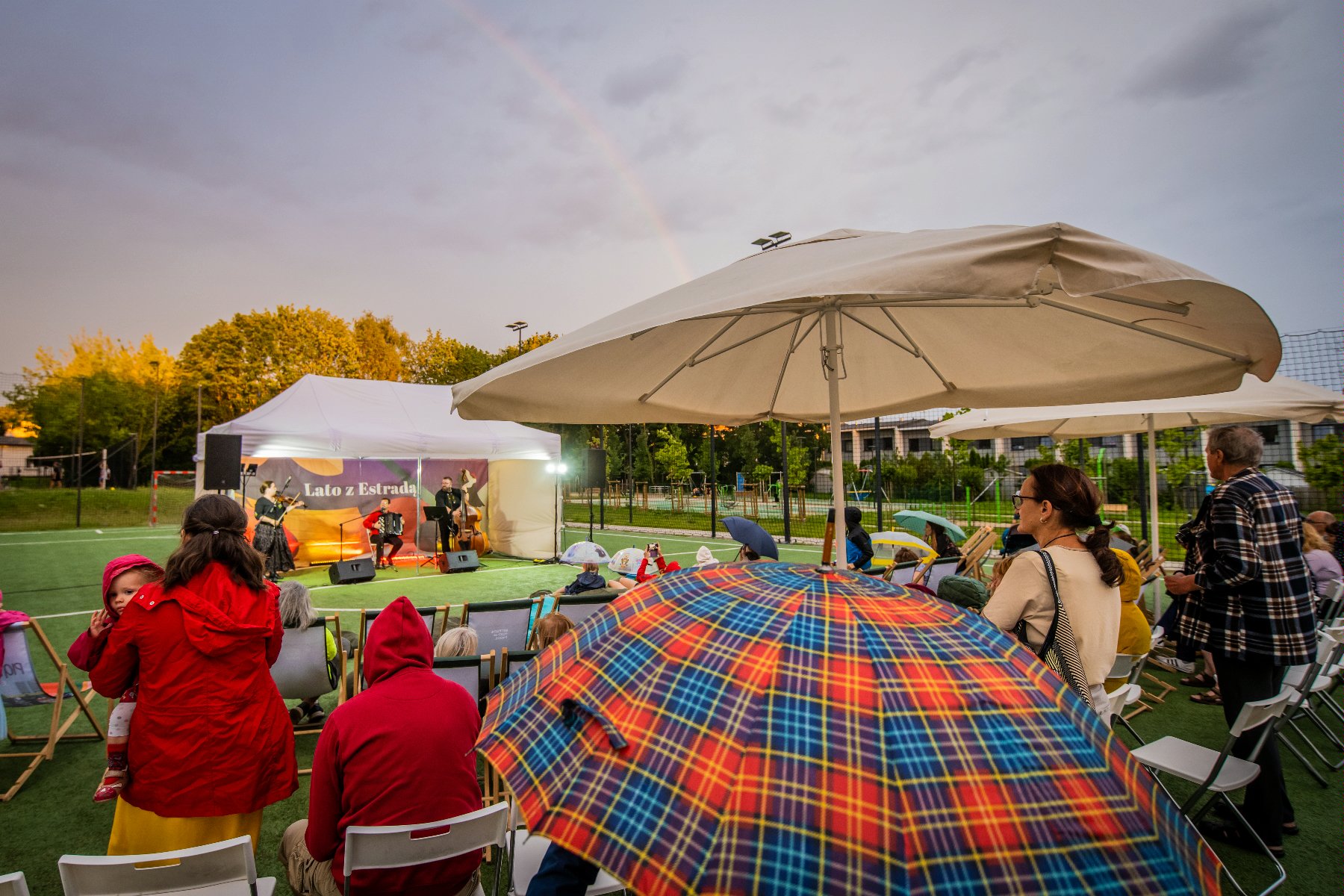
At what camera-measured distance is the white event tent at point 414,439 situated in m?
12.3

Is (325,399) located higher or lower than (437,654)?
higher

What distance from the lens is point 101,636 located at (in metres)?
2.72

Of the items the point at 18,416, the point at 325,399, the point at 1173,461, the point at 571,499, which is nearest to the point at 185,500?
the point at 18,416

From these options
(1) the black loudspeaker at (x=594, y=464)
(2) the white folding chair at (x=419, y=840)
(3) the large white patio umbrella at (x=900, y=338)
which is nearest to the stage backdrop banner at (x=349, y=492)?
(1) the black loudspeaker at (x=594, y=464)

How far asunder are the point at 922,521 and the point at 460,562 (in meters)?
9.21

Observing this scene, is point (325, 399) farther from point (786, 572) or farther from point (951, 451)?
point (951, 451)

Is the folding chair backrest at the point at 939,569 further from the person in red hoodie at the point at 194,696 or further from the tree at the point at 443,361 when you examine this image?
the tree at the point at 443,361

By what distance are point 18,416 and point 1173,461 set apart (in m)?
52.5

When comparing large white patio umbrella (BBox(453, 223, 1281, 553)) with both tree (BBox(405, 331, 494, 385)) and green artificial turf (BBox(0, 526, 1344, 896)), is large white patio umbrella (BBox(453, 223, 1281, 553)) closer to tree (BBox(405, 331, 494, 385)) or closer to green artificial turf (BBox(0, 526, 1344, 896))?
green artificial turf (BBox(0, 526, 1344, 896))

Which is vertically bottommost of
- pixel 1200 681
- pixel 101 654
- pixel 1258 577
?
pixel 1200 681

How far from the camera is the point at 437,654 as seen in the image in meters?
4.06

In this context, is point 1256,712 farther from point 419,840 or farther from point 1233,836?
point 419,840

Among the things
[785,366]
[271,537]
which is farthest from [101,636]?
[271,537]

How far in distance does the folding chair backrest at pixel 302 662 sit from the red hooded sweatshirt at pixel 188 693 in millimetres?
2038
